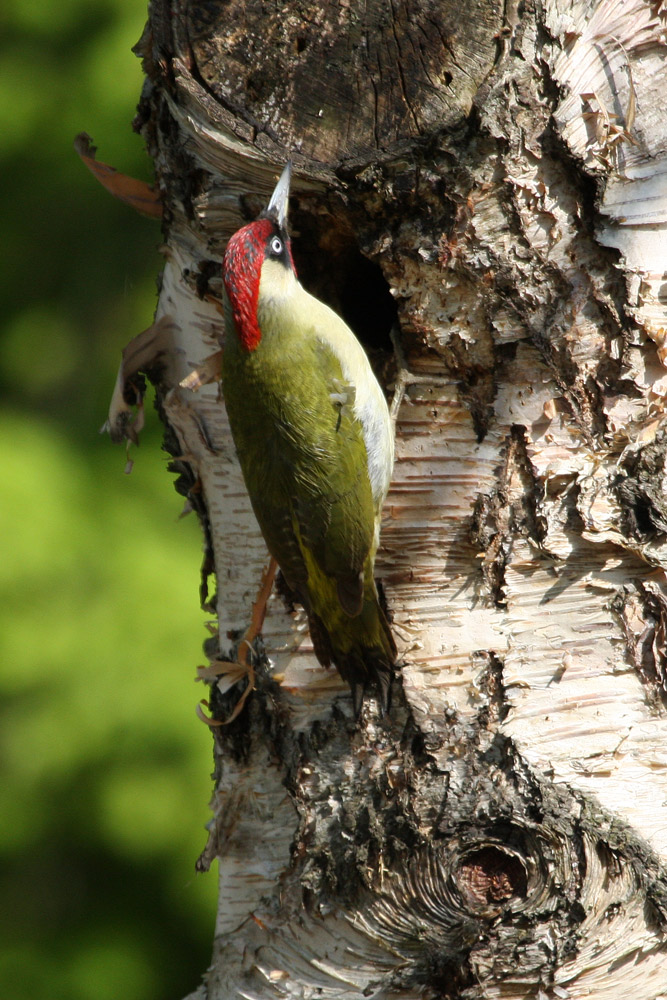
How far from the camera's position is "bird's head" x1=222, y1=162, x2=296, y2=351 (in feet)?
7.29

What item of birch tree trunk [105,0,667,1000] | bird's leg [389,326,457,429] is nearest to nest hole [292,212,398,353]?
birch tree trunk [105,0,667,1000]

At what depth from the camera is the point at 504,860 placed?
207cm

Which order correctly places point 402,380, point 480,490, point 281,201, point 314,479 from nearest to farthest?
point 281,201, point 480,490, point 402,380, point 314,479

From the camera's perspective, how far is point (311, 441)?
2.62 metres

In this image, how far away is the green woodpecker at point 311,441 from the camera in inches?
91.8

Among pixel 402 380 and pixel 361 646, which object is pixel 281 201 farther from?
pixel 361 646

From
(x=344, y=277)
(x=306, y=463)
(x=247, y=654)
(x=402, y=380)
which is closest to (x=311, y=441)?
(x=306, y=463)

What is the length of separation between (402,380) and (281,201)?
528 millimetres

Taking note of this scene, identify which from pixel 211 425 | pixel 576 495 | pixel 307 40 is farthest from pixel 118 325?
pixel 576 495

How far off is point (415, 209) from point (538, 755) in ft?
4.15

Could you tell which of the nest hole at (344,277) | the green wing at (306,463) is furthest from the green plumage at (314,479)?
the nest hole at (344,277)

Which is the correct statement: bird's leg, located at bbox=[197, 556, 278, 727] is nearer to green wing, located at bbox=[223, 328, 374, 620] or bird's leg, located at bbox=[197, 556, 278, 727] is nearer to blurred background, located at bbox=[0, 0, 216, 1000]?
green wing, located at bbox=[223, 328, 374, 620]

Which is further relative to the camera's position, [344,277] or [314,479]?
[344,277]

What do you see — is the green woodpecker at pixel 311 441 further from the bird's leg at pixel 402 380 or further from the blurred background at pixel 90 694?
the blurred background at pixel 90 694
